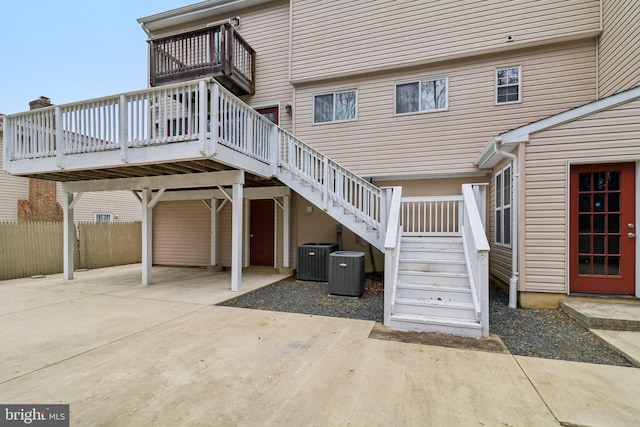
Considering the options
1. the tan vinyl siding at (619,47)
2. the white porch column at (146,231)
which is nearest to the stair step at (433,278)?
the tan vinyl siding at (619,47)

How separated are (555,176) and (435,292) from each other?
110 inches

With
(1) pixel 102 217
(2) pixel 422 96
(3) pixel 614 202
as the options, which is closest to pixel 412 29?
(2) pixel 422 96

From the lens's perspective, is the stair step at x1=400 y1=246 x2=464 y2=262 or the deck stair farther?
the stair step at x1=400 y1=246 x2=464 y2=262

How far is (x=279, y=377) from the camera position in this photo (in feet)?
9.11

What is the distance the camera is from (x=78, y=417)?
2.17 meters

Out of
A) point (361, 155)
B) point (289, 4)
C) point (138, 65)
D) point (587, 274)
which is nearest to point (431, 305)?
point (587, 274)

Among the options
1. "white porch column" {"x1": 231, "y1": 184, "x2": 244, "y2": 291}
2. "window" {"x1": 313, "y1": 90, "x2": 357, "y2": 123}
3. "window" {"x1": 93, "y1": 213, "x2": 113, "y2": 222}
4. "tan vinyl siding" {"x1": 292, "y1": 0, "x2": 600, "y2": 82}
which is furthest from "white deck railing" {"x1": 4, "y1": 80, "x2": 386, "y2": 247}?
"window" {"x1": 93, "y1": 213, "x2": 113, "y2": 222}

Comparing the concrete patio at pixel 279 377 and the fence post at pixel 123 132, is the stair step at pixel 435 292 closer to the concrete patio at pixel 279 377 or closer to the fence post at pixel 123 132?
the concrete patio at pixel 279 377

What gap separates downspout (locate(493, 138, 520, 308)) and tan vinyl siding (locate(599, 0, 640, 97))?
7.41ft

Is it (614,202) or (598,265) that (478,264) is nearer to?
(598,265)

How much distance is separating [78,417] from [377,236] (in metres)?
5.18

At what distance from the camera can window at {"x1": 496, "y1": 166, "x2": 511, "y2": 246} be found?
5801mm

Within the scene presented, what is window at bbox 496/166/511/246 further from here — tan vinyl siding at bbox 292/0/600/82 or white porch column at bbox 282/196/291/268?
white porch column at bbox 282/196/291/268

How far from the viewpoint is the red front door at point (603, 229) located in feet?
15.0
